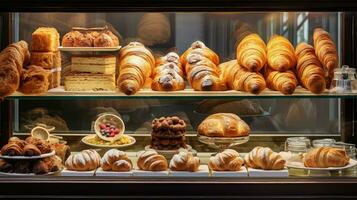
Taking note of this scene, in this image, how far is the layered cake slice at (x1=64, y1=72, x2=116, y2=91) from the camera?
8.25 ft

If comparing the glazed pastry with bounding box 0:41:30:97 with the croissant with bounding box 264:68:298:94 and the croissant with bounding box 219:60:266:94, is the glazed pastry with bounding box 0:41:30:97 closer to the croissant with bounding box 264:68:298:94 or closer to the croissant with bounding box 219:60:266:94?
the croissant with bounding box 219:60:266:94

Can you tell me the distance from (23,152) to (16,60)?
40 centimetres

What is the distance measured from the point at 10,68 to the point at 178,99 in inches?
29.1

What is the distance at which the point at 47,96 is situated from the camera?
2447 mm

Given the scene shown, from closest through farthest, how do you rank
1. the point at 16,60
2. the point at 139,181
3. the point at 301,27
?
1. the point at 139,181
2. the point at 16,60
3. the point at 301,27

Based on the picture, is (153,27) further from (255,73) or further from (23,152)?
(23,152)

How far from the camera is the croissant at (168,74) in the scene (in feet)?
8.14

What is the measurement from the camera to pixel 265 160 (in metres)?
2.37

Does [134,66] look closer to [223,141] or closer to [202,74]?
[202,74]

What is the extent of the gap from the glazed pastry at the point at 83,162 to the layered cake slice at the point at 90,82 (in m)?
0.30

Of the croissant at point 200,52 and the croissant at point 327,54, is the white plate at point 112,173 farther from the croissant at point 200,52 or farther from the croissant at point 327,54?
the croissant at point 327,54

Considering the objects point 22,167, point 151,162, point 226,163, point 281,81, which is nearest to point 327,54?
point 281,81
